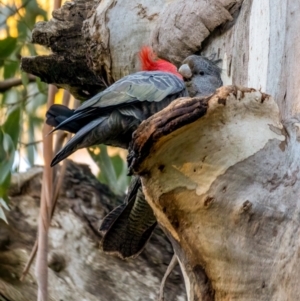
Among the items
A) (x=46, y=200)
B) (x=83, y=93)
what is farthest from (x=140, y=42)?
(x=46, y=200)

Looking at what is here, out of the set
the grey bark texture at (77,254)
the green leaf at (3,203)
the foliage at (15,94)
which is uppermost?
the foliage at (15,94)

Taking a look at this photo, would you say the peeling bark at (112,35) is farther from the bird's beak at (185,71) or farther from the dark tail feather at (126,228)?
the dark tail feather at (126,228)

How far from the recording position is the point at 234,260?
1.05 meters

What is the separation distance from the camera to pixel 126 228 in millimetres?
1676

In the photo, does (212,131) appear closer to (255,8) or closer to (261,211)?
(261,211)

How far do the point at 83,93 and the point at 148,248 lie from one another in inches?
19.2

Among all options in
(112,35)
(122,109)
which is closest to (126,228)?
(122,109)

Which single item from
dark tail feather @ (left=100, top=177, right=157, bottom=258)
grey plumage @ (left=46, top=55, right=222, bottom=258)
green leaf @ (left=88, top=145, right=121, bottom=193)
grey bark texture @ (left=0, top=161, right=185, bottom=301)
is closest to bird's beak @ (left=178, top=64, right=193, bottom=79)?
grey plumage @ (left=46, top=55, right=222, bottom=258)

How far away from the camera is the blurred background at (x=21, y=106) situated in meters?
2.12

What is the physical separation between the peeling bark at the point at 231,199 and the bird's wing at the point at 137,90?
0.34 meters

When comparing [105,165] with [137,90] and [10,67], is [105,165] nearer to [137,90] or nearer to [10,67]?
[10,67]

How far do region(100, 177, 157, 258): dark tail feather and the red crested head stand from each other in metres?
0.29

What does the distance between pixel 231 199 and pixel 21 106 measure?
1.41m

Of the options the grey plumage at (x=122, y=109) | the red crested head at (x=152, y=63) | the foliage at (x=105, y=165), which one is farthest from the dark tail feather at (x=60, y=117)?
the foliage at (x=105, y=165)
